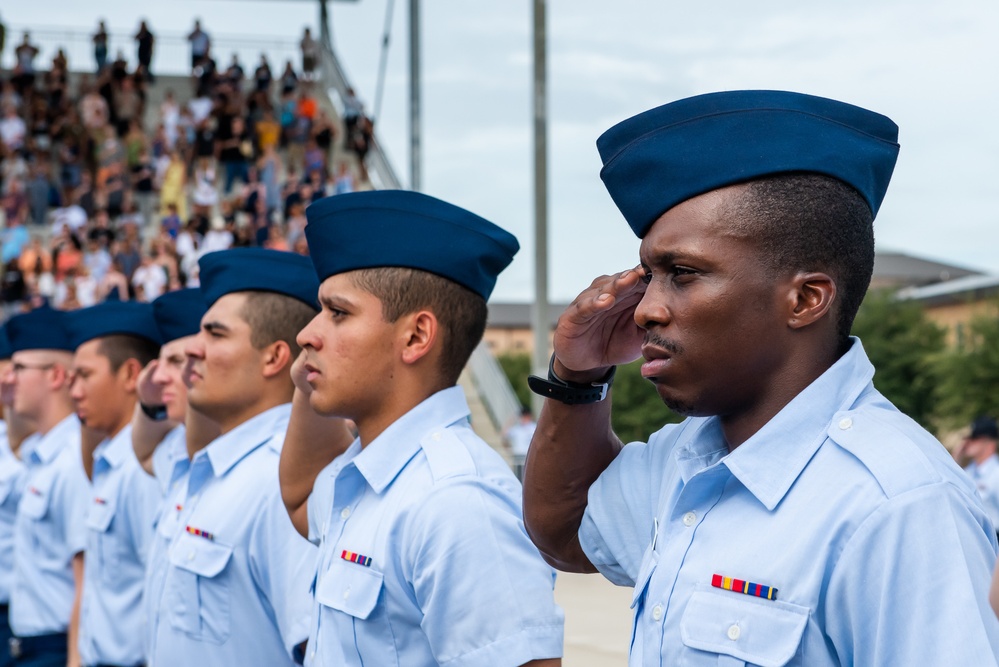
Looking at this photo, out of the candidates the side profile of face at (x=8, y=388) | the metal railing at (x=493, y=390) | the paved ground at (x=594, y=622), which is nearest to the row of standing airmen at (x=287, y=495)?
the side profile of face at (x=8, y=388)

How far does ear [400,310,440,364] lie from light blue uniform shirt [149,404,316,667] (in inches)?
28.9

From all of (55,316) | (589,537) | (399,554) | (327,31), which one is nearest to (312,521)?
(399,554)

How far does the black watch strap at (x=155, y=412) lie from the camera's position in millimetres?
5148

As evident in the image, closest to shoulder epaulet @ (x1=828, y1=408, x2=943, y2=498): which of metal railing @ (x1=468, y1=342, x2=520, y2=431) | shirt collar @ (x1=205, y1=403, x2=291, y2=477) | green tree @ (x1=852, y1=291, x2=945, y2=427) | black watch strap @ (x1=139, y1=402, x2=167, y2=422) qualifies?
shirt collar @ (x1=205, y1=403, x2=291, y2=477)

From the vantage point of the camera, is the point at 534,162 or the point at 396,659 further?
the point at 534,162

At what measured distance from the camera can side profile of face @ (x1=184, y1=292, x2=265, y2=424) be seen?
4055 millimetres

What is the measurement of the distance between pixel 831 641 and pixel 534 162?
1334cm

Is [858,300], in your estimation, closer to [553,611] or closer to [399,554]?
[553,611]

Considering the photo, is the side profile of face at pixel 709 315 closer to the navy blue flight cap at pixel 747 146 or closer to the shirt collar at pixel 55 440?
the navy blue flight cap at pixel 747 146

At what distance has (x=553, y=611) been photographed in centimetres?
266

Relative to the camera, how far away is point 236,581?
3615 millimetres

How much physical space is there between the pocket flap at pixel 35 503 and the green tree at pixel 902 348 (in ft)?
107

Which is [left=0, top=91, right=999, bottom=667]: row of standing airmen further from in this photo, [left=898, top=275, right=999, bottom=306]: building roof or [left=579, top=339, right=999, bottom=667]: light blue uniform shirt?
[left=898, top=275, right=999, bottom=306]: building roof

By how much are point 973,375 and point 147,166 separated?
67.6ft
